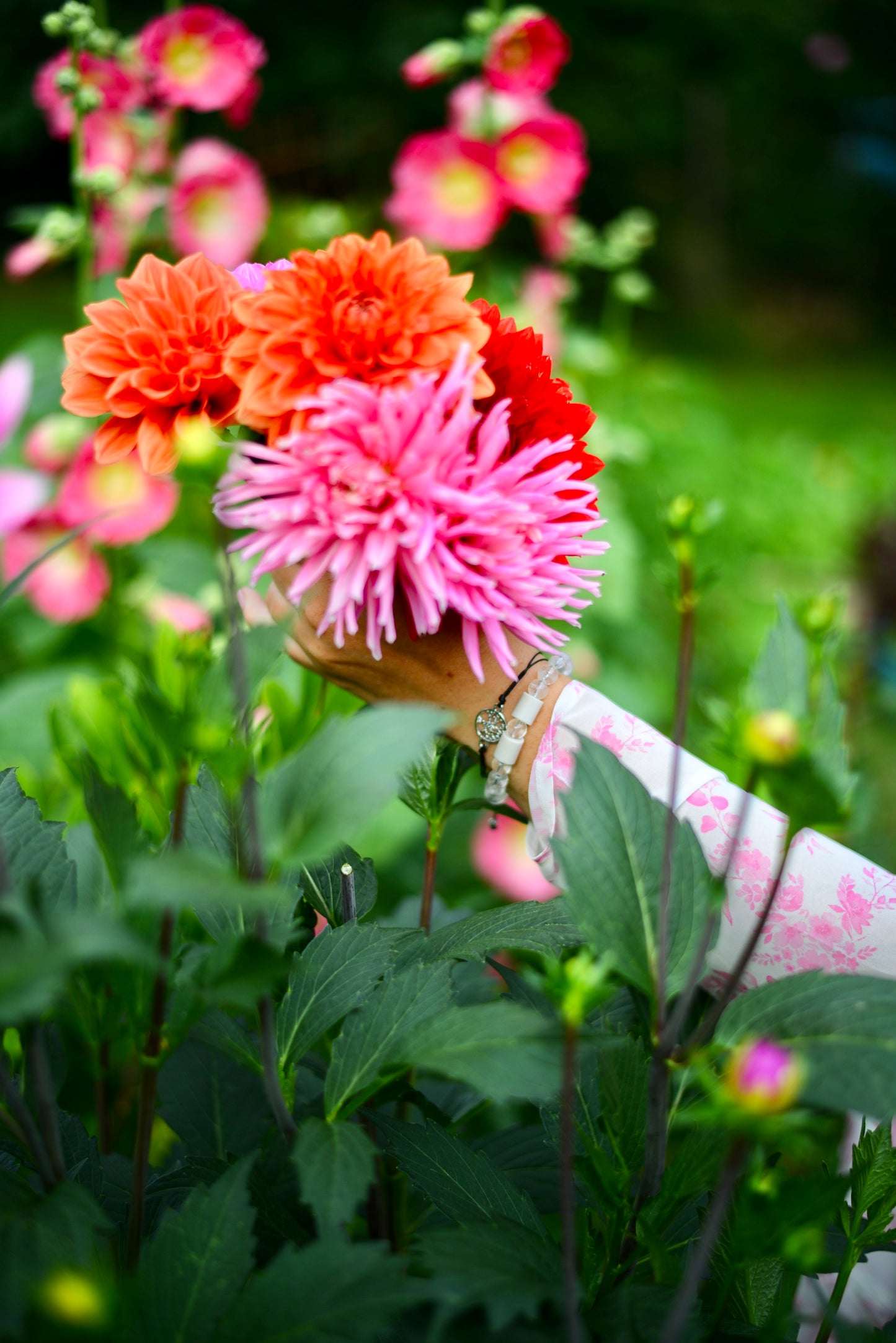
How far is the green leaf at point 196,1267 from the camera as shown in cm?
34

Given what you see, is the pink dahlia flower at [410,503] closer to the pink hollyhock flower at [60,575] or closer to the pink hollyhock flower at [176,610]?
the pink hollyhock flower at [176,610]

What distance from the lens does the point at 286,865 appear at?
0.34 m

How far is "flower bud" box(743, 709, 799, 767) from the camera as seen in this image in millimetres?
303

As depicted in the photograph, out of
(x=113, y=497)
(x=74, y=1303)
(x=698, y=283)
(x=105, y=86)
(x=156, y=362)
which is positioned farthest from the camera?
(x=698, y=283)

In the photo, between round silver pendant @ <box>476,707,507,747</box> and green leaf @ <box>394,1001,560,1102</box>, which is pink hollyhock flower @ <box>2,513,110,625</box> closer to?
round silver pendant @ <box>476,707,507,747</box>

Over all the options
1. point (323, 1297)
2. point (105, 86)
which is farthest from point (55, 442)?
point (323, 1297)

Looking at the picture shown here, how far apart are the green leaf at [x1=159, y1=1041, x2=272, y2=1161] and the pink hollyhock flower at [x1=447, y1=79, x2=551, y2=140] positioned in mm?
1202

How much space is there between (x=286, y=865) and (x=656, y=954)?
150mm

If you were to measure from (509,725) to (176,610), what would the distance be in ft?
2.78

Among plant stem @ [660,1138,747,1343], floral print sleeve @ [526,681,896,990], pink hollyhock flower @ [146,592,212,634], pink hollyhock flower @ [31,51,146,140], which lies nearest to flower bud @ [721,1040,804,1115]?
plant stem @ [660,1138,747,1343]

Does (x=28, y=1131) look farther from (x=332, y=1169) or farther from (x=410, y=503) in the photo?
(x=410, y=503)

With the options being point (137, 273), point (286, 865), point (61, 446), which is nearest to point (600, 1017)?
point (286, 865)

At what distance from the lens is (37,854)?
0.42 m

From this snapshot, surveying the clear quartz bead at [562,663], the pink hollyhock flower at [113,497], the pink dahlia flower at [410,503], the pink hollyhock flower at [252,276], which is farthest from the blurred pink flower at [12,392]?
the pink hollyhock flower at [113,497]
